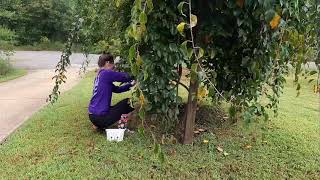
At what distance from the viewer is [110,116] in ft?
18.3

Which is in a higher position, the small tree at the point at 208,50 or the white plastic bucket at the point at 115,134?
the small tree at the point at 208,50

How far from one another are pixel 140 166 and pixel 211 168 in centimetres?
74

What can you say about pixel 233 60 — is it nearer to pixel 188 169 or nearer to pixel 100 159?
pixel 188 169

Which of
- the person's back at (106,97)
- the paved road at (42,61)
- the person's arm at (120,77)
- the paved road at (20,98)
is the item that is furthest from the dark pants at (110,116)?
the paved road at (42,61)

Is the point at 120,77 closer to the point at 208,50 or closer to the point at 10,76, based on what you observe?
the point at 208,50

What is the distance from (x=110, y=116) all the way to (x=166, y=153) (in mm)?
1081

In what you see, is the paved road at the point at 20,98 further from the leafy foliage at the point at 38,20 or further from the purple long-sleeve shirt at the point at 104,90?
the leafy foliage at the point at 38,20

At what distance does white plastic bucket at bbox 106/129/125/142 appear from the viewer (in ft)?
17.5

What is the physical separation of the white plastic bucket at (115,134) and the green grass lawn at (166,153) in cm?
9

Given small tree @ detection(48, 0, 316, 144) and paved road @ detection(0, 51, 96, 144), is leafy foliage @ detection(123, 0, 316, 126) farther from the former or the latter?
paved road @ detection(0, 51, 96, 144)

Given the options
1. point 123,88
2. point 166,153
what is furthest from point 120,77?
point 166,153

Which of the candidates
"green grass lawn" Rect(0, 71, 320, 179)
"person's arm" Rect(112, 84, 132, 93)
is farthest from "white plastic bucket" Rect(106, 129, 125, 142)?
"person's arm" Rect(112, 84, 132, 93)

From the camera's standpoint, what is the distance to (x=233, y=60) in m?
5.15

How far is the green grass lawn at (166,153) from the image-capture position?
4.40 metres
